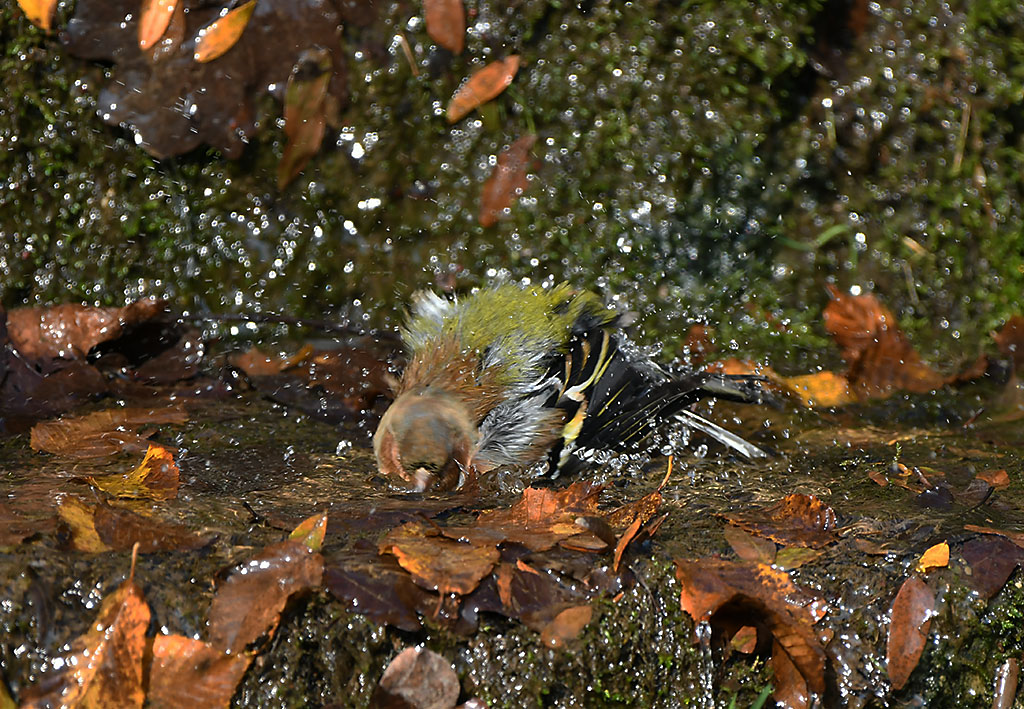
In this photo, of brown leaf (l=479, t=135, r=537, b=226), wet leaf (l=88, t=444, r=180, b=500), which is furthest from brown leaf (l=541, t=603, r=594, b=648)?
brown leaf (l=479, t=135, r=537, b=226)

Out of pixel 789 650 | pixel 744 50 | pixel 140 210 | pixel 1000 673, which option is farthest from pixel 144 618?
pixel 744 50

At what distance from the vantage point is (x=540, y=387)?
3684 mm

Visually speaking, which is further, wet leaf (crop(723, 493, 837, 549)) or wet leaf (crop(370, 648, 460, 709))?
wet leaf (crop(723, 493, 837, 549))

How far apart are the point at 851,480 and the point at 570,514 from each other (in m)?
1.10

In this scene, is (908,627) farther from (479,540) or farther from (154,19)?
(154,19)

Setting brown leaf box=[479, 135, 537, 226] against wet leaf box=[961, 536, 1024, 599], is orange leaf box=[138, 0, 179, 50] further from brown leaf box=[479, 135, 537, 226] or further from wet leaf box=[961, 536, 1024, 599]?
wet leaf box=[961, 536, 1024, 599]

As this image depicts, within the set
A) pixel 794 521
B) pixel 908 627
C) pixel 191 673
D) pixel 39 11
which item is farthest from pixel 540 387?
pixel 39 11

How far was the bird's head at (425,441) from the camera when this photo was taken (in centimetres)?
316

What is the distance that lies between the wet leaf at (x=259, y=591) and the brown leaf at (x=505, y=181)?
2342 millimetres

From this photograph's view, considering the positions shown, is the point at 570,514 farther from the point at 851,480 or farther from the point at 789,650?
the point at 851,480

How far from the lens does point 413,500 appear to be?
2.81 metres

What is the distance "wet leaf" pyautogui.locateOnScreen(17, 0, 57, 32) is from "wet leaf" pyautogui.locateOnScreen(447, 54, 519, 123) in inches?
64.7

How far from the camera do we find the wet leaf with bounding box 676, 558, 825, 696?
84.8 inches

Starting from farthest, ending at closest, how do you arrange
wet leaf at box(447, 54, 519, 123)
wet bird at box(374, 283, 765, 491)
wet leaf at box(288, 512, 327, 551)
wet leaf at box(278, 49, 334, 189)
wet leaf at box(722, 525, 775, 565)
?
wet leaf at box(447, 54, 519, 123) < wet leaf at box(278, 49, 334, 189) < wet bird at box(374, 283, 765, 491) < wet leaf at box(722, 525, 775, 565) < wet leaf at box(288, 512, 327, 551)
